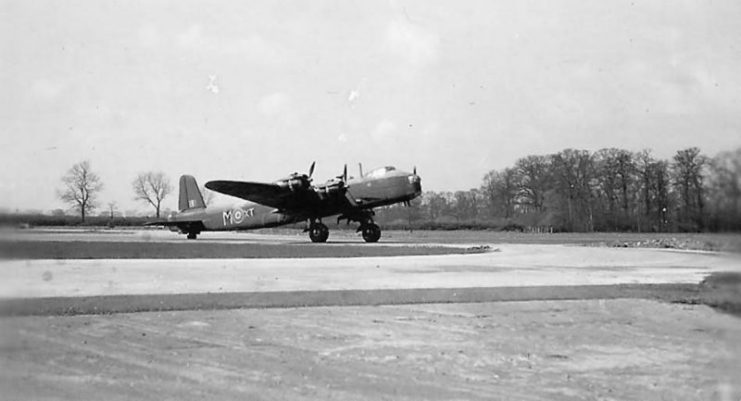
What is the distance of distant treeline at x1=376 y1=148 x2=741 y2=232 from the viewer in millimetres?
8281

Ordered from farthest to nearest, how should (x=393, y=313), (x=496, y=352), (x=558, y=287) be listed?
(x=558, y=287) < (x=393, y=313) < (x=496, y=352)

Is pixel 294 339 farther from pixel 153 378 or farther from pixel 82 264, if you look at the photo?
pixel 82 264

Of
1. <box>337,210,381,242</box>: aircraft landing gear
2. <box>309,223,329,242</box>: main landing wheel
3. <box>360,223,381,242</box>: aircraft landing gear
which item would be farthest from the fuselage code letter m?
<box>360,223,381,242</box>: aircraft landing gear

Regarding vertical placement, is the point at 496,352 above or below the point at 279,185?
below

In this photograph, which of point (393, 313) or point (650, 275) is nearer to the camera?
point (393, 313)

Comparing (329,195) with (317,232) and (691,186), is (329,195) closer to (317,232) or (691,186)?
(317,232)

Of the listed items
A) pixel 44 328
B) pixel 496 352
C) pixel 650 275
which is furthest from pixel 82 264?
pixel 650 275

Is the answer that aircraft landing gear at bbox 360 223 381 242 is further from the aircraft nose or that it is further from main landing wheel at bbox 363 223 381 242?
the aircraft nose

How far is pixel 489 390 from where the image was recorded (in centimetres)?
626

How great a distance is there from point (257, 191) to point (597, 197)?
44.7 meters

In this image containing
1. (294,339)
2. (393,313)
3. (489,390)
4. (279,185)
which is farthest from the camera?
(279,185)

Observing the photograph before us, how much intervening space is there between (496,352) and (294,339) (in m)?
2.73

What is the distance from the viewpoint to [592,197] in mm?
71562

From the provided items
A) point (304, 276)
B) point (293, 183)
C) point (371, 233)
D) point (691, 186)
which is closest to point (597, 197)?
point (371, 233)
